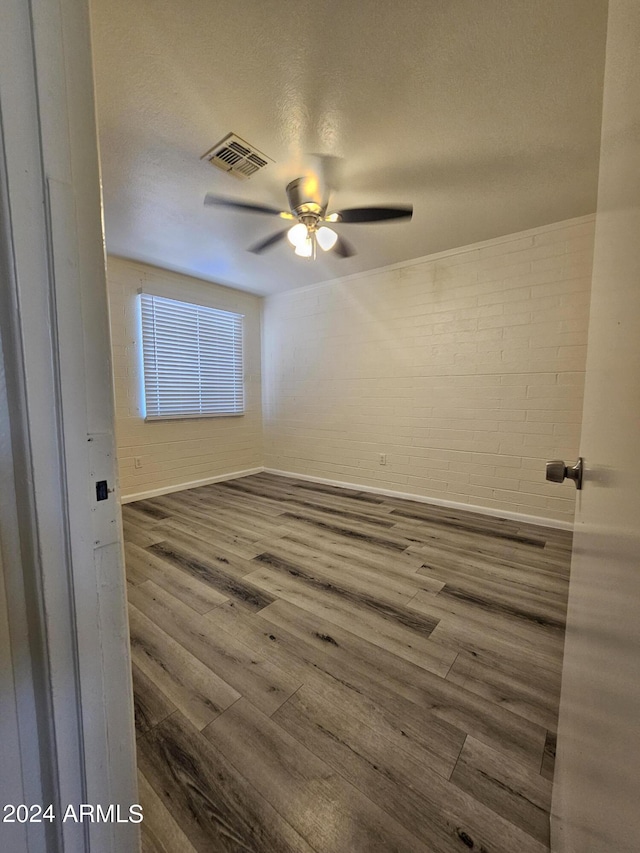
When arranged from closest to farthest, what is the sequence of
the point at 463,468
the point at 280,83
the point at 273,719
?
the point at 273,719
the point at 280,83
the point at 463,468

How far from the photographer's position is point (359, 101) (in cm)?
156

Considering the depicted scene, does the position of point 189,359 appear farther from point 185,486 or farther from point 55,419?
point 55,419

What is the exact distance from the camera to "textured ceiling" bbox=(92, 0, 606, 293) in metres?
1.24

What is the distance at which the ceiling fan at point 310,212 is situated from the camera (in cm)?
203

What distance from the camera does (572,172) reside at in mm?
2041

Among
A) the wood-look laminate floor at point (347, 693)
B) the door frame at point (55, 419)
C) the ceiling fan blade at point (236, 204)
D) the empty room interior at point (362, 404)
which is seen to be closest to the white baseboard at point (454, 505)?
the empty room interior at point (362, 404)

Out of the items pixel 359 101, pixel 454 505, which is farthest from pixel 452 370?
pixel 359 101

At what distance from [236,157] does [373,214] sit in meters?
0.88

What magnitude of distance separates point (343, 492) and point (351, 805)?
9.95 ft

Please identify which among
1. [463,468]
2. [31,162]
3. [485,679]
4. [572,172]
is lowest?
[485,679]

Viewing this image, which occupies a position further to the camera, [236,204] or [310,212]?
[310,212]

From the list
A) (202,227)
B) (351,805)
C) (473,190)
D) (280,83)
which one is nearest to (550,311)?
(473,190)

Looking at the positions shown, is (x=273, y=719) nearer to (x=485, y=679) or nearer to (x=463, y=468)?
(x=485, y=679)

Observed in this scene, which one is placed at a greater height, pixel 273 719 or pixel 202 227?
pixel 202 227
